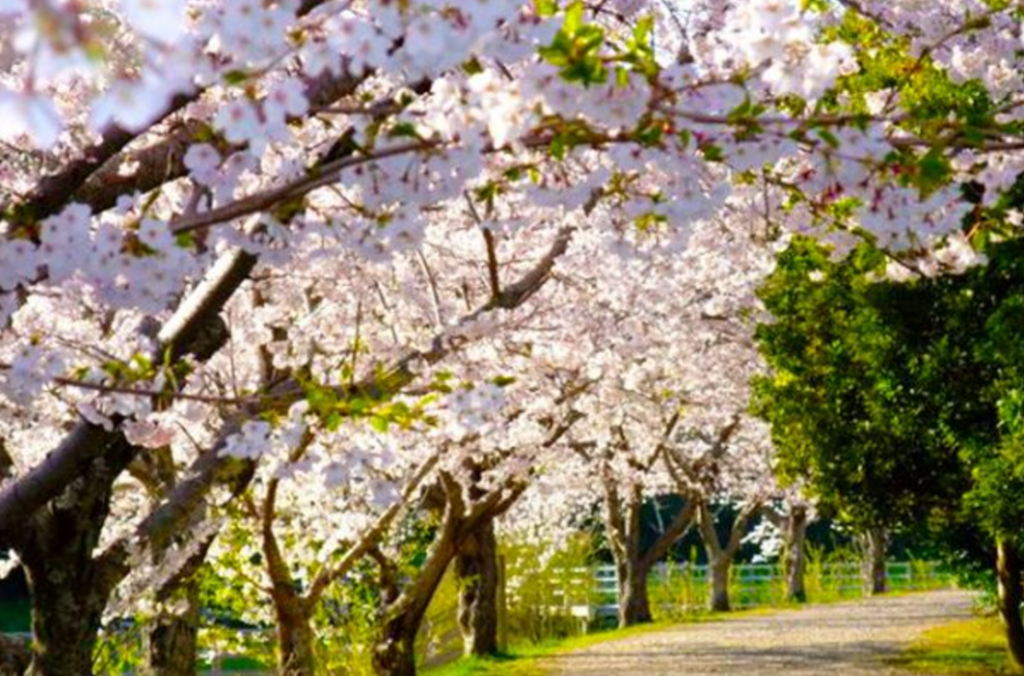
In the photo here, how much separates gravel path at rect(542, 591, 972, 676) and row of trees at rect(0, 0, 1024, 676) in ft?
9.28

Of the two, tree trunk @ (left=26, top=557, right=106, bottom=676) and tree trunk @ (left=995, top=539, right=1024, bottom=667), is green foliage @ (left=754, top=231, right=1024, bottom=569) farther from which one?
tree trunk @ (left=26, top=557, right=106, bottom=676)

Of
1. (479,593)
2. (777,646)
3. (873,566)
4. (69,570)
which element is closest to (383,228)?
(69,570)

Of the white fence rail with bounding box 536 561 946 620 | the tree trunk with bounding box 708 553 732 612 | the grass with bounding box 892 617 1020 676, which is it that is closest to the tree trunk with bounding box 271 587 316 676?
the grass with bounding box 892 617 1020 676

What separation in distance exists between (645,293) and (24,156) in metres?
6.45

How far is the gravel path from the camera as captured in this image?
656 inches

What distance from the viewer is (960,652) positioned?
16.4 metres

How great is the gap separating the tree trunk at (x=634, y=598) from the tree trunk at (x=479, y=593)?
7433mm

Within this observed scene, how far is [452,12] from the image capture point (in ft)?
10.1

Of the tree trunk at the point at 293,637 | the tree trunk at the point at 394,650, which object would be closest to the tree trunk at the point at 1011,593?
the tree trunk at the point at 394,650

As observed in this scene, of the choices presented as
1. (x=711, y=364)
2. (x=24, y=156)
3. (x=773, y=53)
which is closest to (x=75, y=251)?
(x=773, y=53)

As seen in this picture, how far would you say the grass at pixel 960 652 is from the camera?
14633 millimetres

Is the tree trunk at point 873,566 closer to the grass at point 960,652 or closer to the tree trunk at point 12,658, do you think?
the grass at point 960,652

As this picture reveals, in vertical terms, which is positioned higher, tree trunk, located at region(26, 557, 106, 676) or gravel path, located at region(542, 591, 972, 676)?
tree trunk, located at region(26, 557, 106, 676)

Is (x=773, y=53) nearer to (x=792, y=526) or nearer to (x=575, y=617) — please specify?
(x=575, y=617)
